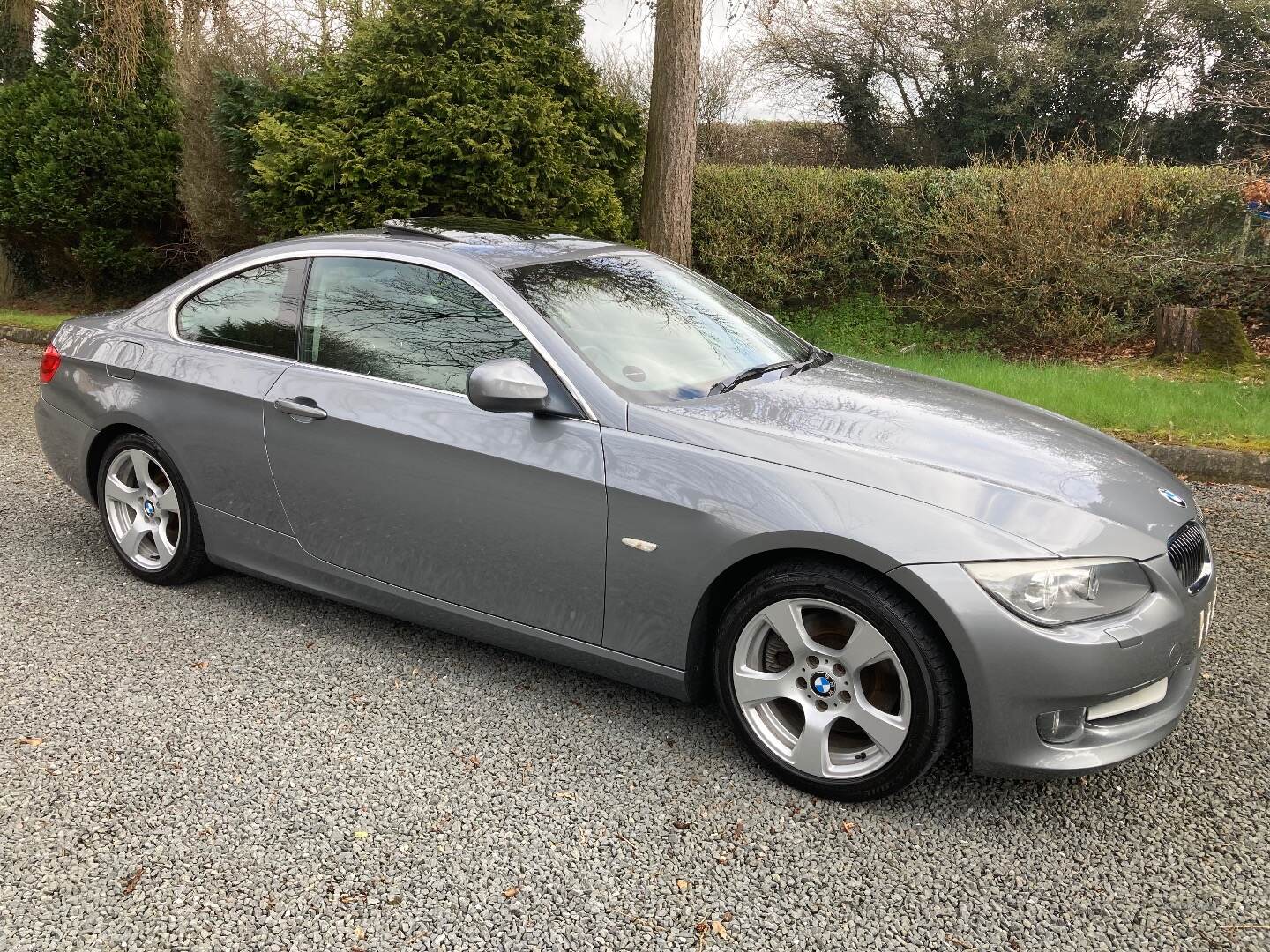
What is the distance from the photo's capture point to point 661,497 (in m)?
3.03

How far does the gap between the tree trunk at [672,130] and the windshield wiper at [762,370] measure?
18.6ft

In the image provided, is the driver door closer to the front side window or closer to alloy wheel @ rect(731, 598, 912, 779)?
the front side window

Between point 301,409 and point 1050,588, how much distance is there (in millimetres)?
2588

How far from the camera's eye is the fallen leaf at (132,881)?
253cm

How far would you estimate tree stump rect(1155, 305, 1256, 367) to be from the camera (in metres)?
8.90

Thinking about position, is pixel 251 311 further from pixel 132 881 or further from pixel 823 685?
pixel 823 685

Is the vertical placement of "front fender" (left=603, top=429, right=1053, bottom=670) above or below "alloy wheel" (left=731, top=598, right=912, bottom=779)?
above

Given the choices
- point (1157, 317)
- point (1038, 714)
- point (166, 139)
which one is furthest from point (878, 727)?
point (166, 139)

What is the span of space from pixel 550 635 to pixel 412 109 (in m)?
6.62

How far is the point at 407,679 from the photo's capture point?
369cm

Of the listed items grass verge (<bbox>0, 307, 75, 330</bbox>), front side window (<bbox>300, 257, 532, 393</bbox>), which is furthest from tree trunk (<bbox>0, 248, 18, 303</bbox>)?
front side window (<bbox>300, 257, 532, 393</bbox>)

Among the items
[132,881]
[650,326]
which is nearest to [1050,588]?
[650,326]

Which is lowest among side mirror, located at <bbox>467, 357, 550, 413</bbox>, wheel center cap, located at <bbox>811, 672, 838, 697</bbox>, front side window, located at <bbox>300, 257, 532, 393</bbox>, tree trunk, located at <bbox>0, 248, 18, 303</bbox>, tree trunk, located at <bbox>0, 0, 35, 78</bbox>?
wheel center cap, located at <bbox>811, 672, 838, 697</bbox>

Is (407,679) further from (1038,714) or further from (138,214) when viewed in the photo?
(138,214)
